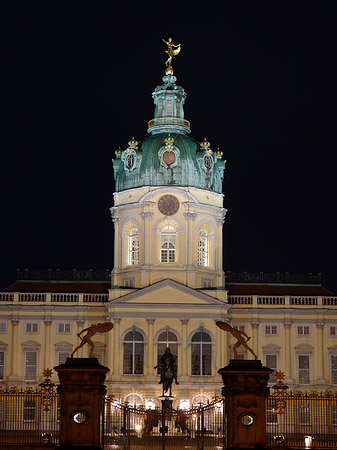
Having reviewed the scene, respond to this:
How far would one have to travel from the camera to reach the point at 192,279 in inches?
3118

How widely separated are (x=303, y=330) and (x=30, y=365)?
21.9 metres

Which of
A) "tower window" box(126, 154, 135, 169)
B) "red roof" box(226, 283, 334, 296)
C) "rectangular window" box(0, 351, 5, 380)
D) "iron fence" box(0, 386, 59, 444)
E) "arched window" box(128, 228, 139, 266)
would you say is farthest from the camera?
"red roof" box(226, 283, 334, 296)

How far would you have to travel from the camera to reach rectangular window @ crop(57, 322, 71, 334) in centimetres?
8006

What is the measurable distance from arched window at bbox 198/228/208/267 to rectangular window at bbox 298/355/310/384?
10719mm

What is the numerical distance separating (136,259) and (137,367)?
9.28 m

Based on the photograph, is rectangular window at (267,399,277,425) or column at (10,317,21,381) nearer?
rectangular window at (267,399,277,425)

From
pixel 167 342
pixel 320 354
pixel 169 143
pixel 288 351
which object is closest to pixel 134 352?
pixel 167 342

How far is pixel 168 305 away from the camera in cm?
7675

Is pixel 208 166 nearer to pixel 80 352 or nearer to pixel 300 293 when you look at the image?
pixel 300 293

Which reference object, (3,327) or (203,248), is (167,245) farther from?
(3,327)

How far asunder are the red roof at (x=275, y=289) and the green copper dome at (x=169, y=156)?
27.4 feet

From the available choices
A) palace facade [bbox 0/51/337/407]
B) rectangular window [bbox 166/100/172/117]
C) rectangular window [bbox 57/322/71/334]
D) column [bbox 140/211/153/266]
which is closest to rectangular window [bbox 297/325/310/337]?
palace facade [bbox 0/51/337/407]

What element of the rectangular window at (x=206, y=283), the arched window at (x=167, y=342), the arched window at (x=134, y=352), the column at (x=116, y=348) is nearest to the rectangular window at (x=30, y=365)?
the column at (x=116, y=348)

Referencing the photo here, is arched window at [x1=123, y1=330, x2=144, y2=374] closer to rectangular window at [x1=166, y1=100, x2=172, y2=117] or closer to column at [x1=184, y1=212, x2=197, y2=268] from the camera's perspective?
column at [x1=184, y1=212, x2=197, y2=268]
